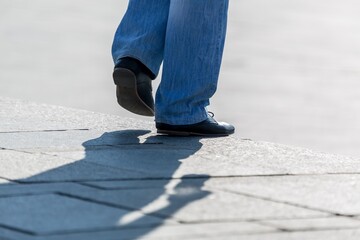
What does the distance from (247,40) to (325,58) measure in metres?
0.96

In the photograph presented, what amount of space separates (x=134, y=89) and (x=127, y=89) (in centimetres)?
3

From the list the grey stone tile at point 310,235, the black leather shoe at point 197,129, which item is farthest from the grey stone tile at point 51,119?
the grey stone tile at point 310,235

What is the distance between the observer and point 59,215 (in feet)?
8.99

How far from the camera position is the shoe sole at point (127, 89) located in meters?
4.20

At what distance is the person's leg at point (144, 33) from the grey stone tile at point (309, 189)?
101 cm

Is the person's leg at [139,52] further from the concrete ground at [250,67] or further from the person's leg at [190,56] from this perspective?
the concrete ground at [250,67]

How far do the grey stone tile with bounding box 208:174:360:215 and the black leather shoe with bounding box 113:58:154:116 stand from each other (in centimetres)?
96

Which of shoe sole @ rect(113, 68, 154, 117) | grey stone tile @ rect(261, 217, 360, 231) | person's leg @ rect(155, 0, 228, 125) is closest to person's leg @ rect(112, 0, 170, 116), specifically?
shoe sole @ rect(113, 68, 154, 117)

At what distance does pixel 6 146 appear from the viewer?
377 centimetres

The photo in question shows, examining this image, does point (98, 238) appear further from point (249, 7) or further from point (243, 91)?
point (249, 7)

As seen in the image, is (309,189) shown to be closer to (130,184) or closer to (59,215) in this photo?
(130,184)

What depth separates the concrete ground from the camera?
5773 millimetres

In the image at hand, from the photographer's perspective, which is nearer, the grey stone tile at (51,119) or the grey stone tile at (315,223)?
the grey stone tile at (315,223)

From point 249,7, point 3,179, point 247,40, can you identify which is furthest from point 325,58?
point 3,179
